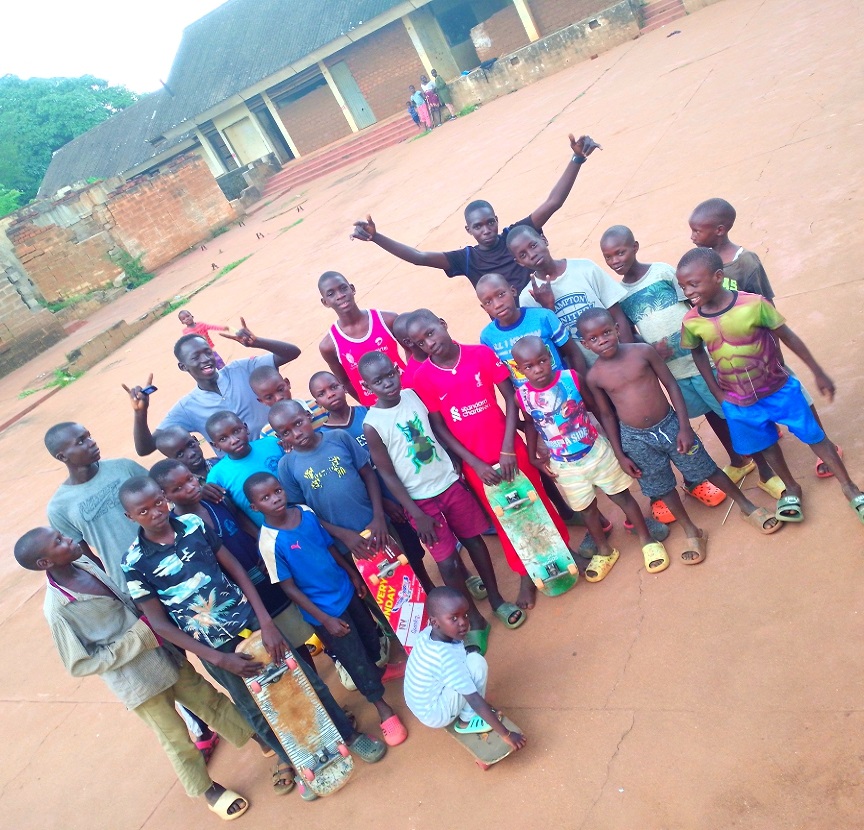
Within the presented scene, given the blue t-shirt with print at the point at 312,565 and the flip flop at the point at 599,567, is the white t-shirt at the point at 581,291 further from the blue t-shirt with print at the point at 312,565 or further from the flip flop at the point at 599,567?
the blue t-shirt with print at the point at 312,565

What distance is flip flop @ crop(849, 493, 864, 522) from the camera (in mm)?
2820

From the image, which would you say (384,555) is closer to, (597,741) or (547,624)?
(547,624)

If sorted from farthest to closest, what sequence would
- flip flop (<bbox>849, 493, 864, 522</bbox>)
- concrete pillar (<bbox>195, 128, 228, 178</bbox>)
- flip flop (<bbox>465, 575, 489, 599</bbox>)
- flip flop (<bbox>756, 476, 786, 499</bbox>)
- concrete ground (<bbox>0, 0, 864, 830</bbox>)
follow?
concrete pillar (<bbox>195, 128, 228, 178</bbox>), flip flop (<bbox>465, 575, 489, 599</bbox>), flip flop (<bbox>756, 476, 786, 499</bbox>), flip flop (<bbox>849, 493, 864, 522</bbox>), concrete ground (<bbox>0, 0, 864, 830</bbox>)

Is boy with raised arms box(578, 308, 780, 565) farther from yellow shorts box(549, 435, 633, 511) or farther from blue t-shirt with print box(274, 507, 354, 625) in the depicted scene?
blue t-shirt with print box(274, 507, 354, 625)

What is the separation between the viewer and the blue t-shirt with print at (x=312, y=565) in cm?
302

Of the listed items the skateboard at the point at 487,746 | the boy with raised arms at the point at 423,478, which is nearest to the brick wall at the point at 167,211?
the boy with raised arms at the point at 423,478

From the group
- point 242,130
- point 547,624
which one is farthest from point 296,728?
point 242,130

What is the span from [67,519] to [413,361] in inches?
72.5

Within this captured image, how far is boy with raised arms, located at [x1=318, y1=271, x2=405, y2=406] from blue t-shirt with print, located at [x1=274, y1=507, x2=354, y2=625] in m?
0.96

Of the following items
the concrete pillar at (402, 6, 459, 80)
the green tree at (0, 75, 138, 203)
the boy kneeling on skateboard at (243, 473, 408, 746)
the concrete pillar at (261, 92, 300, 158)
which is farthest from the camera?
the green tree at (0, 75, 138, 203)

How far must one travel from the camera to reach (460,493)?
3348 mm

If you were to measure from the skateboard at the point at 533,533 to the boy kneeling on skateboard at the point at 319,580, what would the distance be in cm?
74

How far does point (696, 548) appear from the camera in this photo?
3.13 metres

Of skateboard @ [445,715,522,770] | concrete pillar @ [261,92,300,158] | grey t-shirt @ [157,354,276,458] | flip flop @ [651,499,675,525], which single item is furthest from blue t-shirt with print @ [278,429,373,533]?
concrete pillar @ [261,92,300,158]
